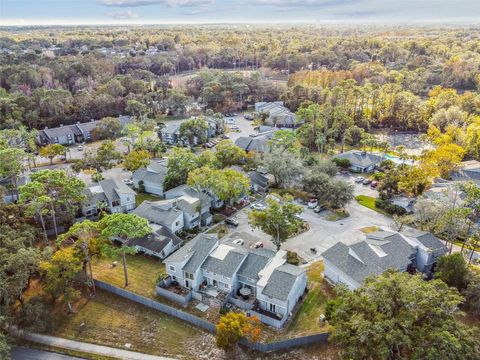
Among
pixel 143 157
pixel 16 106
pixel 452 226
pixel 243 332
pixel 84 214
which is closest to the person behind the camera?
pixel 243 332

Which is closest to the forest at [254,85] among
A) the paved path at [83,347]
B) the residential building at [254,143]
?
the residential building at [254,143]

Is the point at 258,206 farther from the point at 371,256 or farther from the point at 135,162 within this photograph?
the point at 135,162

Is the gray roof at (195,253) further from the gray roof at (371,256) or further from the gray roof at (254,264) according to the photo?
the gray roof at (371,256)

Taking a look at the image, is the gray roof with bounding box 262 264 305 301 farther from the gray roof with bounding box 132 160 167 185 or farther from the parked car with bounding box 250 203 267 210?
the gray roof with bounding box 132 160 167 185

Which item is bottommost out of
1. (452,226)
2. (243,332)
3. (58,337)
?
(58,337)

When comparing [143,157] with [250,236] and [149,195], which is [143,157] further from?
[250,236]

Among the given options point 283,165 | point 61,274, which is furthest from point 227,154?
point 61,274

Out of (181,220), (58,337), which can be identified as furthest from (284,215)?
(58,337)
